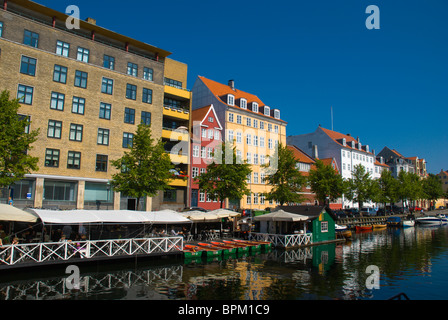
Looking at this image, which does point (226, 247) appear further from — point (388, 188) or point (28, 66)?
point (388, 188)

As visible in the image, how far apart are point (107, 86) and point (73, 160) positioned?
10.1 meters

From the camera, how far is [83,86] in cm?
3891

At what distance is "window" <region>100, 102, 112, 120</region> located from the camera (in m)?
40.2

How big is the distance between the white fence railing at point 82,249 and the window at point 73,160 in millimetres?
15282

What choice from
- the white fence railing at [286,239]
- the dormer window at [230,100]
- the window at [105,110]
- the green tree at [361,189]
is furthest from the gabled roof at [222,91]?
the white fence railing at [286,239]

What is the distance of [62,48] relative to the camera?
3772 cm

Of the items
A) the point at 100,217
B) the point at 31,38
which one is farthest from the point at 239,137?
the point at 100,217

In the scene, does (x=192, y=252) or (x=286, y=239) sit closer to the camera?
(x=192, y=252)

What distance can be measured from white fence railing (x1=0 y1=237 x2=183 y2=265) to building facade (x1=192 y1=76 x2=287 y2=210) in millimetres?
28662

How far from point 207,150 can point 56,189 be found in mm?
23216

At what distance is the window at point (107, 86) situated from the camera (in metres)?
40.5

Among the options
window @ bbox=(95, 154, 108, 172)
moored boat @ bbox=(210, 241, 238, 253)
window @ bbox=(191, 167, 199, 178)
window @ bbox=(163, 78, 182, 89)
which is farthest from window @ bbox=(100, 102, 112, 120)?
moored boat @ bbox=(210, 241, 238, 253)

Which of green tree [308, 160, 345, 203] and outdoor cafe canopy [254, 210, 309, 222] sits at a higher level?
green tree [308, 160, 345, 203]

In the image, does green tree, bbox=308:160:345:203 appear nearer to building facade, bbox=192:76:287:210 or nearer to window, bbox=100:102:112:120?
building facade, bbox=192:76:287:210
